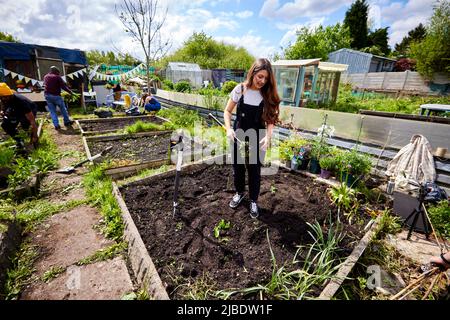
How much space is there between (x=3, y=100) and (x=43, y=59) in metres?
7.03

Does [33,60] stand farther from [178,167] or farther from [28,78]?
[178,167]

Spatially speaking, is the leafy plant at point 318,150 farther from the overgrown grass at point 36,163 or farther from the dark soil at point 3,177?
the dark soil at point 3,177

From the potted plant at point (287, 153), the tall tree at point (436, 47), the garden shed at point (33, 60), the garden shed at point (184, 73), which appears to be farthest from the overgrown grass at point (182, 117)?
the tall tree at point (436, 47)

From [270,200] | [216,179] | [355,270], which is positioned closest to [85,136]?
[216,179]

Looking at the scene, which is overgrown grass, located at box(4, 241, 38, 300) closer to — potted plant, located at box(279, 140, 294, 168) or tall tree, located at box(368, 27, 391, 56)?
potted plant, located at box(279, 140, 294, 168)

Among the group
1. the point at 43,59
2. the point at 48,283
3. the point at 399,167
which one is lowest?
the point at 48,283

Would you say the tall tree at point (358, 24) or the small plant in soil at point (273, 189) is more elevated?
the tall tree at point (358, 24)

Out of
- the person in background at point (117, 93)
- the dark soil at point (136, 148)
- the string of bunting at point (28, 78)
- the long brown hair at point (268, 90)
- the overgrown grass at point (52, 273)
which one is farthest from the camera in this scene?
the person in background at point (117, 93)

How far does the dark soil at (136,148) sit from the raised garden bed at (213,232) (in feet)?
4.59

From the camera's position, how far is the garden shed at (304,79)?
9.01m

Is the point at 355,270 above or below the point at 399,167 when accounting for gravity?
below

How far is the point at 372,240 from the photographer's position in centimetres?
253

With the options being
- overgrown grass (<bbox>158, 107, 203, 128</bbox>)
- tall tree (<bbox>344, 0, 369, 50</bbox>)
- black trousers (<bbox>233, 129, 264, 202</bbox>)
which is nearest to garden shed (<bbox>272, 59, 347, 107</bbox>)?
overgrown grass (<bbox>158, 107, 203, 128</bbox>)

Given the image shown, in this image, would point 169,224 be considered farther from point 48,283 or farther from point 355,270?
point 355,270
